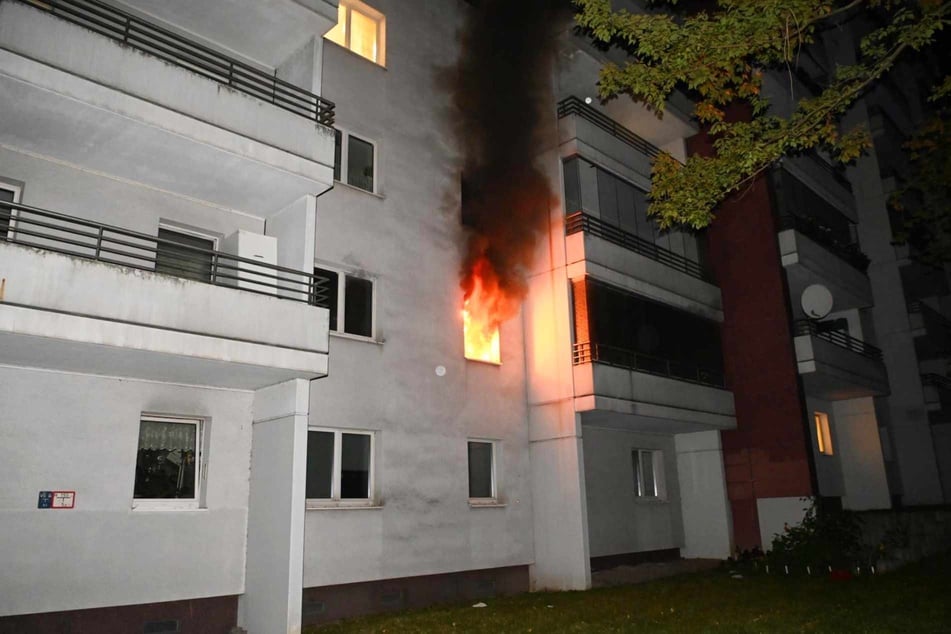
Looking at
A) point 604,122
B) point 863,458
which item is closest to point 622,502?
point 863,458

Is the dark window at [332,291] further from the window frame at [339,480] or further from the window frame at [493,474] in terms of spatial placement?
the window frame at [493,474]

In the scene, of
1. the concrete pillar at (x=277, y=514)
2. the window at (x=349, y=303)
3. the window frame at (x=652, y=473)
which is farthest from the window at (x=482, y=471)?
the concrete pillar at (x=277, y=514)

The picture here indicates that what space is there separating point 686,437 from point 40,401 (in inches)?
601

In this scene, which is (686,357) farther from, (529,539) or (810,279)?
(529,539)

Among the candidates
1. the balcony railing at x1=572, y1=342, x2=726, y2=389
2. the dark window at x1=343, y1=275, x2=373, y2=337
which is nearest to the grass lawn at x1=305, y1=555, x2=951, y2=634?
the balcony railing at x1=572, y1=342, x2=726, y2=389

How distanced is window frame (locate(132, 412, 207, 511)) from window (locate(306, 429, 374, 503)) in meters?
1.84

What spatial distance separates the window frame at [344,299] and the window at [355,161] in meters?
1.84

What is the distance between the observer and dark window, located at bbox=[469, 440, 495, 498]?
14.4 metres

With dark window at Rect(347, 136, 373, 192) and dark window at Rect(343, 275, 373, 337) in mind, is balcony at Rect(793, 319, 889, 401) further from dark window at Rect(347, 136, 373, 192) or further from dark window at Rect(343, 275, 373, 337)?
dark window at Rect(347, 136, 373, 192)

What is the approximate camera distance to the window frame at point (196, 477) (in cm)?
973

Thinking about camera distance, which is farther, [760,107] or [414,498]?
[414,498]

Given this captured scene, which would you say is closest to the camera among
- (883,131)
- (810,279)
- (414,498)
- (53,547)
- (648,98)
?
(53,547)

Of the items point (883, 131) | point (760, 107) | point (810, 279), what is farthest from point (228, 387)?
point (883, 131)

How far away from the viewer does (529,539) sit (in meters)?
14.8
